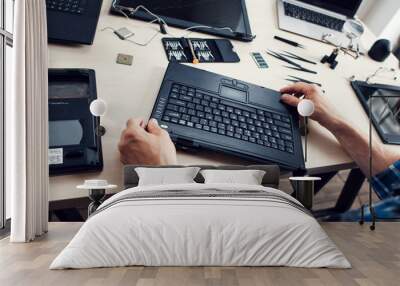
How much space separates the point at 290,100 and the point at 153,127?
935 millimetres

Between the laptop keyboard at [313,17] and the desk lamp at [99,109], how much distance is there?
1.50 m

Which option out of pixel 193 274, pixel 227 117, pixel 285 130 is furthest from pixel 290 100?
pixel 193 274

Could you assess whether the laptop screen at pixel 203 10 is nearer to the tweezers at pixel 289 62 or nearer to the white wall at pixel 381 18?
the tweezers at pixel 289 62

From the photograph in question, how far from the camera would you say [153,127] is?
9.16 ft

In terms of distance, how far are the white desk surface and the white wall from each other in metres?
0.09

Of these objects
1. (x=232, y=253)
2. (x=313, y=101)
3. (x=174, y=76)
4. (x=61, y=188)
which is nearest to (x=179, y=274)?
(x=232, y=253)

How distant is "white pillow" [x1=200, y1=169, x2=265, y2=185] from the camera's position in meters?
2.77

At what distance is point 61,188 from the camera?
2.69 metres

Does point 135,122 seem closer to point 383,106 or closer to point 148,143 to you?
point 148,143

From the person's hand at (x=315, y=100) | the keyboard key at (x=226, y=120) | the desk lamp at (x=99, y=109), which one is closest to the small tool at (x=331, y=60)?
the person's hand at (x=315, y=100)

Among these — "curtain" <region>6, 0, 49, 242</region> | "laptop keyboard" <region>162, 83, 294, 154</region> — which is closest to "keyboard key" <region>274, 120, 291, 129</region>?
"laptop keyboard" <region>162, 83, 294, 154</region>

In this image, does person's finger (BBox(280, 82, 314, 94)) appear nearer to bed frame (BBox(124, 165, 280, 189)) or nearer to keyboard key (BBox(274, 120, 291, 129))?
keyboard key (BBox(274, 120, 291, 129))

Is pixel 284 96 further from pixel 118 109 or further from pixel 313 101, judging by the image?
pixel 118 109

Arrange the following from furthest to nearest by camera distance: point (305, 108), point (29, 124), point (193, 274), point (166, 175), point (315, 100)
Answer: point (315, 100) → point (305, 108) → point (166, 175) → point (29, 124) → point (193, 274)
